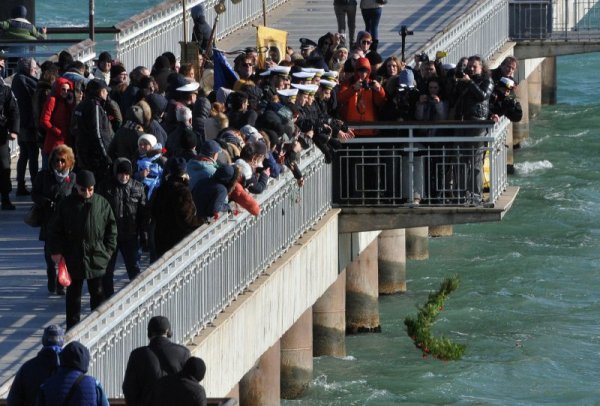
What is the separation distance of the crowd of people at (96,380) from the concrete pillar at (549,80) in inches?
1460

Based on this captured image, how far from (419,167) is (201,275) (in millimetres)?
5947

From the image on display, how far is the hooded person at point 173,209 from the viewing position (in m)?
17.9

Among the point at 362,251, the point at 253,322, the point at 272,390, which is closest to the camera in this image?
the point at 253,322

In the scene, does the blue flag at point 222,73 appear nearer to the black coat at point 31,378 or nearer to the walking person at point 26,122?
the walking person at point 26,122

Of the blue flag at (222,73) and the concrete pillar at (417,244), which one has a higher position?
the blue flag at (222,73)

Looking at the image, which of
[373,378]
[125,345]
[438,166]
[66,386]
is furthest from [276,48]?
[66,386]

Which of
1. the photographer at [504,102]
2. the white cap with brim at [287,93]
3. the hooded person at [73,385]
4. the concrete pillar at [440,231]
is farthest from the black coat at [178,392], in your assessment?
the concrete pillar at [440,231]

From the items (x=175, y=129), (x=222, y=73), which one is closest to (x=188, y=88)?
(x=175, y=129)

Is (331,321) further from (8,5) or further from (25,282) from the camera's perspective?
(8,5)

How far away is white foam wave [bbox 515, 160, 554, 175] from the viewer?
41.8 metres

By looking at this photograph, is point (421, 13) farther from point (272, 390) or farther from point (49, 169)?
point (49, 169)

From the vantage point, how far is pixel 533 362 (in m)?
26.6

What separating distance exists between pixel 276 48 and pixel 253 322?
572 cm

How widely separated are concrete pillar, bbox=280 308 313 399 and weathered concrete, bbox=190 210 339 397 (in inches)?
24.5
